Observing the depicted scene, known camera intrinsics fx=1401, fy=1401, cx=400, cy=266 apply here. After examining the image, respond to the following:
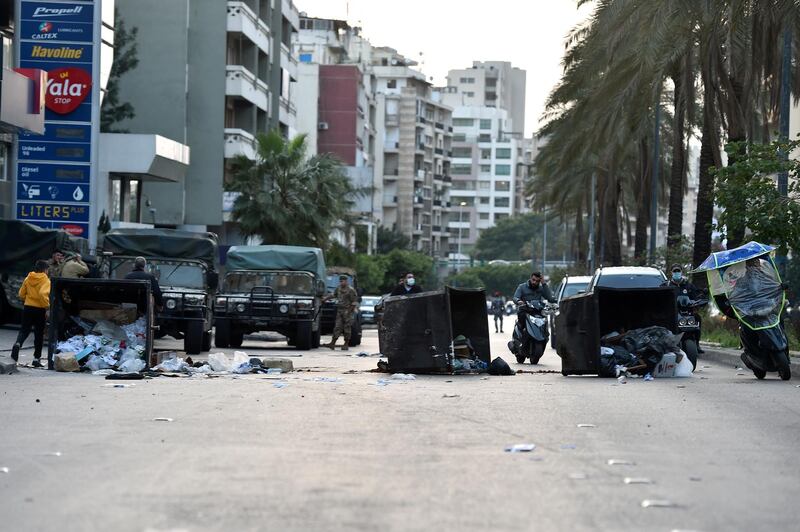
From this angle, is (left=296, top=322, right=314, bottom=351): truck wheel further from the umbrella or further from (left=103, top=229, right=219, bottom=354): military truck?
the umbrella

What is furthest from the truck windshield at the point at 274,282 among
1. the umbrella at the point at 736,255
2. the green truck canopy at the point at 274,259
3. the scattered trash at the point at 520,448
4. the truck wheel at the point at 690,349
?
the scattered trash at the point at 520,448

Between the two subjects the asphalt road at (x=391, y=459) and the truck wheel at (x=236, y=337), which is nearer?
the asphalt road at (x=391, y=459)

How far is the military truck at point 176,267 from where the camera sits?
89.6 feet

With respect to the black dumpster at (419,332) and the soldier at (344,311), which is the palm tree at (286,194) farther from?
the black dumpster at (419,332)

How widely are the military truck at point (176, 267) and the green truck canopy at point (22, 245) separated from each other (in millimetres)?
1638

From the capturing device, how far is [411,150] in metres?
148

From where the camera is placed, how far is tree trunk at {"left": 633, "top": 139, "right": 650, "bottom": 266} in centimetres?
5309

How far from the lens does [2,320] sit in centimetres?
3155

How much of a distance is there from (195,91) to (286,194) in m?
7.69

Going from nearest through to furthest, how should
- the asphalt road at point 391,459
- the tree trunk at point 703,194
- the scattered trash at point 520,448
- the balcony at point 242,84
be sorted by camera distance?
the asphalt road at point 391,459
the scattered trash at point 520,448
the tree trunk at point 703,194
the balcony at point 242,84

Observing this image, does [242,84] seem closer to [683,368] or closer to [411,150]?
[683,368]

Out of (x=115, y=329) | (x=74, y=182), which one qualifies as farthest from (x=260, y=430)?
(x=74, y=182)

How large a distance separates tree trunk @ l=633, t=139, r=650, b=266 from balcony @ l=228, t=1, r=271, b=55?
734 inches

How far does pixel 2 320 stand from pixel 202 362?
39.6ft
